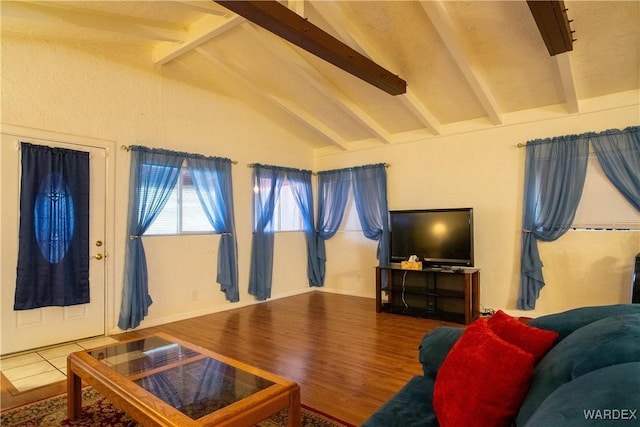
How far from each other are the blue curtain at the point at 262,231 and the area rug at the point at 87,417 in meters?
3.09

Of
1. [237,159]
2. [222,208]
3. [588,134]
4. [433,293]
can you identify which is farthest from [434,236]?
[237,159]

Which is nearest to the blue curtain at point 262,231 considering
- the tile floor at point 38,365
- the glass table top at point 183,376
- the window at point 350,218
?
the window at point 350,218

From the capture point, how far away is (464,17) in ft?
10.8

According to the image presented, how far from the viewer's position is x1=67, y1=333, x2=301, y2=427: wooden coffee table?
1.61 metres

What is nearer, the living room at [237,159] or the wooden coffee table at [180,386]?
the wooden coffee table at [180,386]

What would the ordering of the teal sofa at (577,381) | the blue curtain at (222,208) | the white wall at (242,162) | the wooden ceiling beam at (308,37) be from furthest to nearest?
the blue curtain at (222,208) < the white wall at (242,162) < the wooden ceiling beam at (308,37) < the teal sofa at (577,381)

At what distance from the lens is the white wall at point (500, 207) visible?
13.4 ft

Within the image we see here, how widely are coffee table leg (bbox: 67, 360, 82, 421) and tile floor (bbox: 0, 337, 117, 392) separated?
0.82 meters

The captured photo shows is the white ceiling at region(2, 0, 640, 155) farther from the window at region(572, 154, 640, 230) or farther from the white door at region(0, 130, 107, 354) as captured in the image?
the white door at region(0, 130, 107, 354)

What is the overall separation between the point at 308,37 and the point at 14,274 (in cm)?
363

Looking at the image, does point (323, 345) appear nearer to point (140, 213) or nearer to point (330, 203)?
point (140, 213)

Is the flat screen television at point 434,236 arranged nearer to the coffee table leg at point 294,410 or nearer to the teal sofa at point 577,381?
the teal sofa at point 577,381

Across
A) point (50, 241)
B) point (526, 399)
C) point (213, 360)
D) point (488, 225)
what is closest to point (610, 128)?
point (488, 225)

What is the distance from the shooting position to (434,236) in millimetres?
4875
